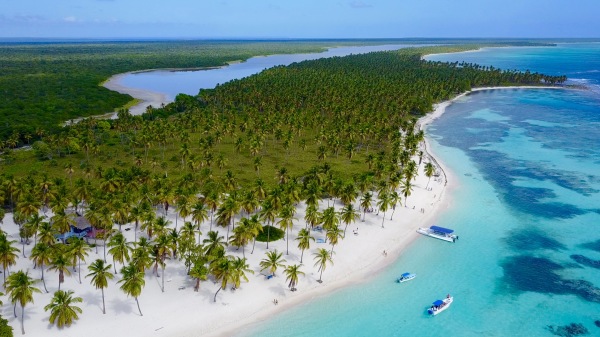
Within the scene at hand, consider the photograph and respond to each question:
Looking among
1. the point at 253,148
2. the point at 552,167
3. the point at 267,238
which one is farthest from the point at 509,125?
the point at 267,238

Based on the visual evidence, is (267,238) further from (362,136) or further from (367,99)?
(367,99)

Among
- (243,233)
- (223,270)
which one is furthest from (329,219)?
(223,270)

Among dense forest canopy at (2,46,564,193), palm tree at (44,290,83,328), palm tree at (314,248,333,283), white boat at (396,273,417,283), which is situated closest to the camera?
palm tree at (44,290,83,328)

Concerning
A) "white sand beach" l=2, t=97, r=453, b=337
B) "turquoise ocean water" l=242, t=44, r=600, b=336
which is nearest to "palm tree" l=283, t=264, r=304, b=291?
"white sand beach" l=2, t=97, r=453, b=337

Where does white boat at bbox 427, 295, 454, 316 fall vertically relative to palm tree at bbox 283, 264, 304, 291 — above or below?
below

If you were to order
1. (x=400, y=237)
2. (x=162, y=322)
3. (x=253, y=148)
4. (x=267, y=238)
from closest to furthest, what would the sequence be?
1. (x=162, y=322)
2. (x=267, y=238)
3. (x=400, y=237)
4. (x=253, y=148)

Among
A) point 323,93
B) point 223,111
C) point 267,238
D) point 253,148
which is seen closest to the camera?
point 267,238

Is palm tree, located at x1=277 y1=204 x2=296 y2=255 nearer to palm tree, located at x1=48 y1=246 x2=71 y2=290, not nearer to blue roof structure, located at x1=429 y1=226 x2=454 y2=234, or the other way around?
blue roof structure, located at x1=429 y1=226 x2=454 y2=234
